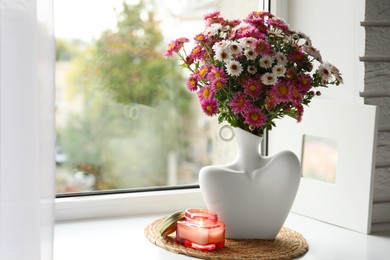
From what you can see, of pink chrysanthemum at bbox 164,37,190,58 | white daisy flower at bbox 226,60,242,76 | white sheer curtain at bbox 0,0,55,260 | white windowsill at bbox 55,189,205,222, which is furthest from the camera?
white windowsill at bbox 55,189,205,222

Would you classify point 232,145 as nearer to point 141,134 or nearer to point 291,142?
point 291,142

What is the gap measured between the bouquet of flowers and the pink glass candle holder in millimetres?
229

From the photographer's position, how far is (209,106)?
1.57 m

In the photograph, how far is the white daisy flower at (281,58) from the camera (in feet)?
5.03

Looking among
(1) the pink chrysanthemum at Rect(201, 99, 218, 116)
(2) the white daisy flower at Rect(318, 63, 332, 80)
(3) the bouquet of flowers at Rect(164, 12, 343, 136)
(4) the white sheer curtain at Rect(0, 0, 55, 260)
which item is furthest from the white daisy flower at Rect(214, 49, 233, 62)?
(4) the white sheer curtain at Rect(0, 0, 55, 260)

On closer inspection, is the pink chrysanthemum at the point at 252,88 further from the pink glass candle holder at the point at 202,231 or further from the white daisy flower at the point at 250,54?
the pink glass candle holder at the point at 202,231

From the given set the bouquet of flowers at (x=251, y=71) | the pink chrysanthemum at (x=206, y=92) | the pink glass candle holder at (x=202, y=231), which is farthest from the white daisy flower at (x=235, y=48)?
the pink glass candle holder at (x=202, y=231)

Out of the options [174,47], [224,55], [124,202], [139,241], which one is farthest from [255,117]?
[124,202]

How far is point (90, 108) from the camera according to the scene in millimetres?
2910

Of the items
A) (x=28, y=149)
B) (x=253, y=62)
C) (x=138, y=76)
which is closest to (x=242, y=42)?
(x=253, y=62)

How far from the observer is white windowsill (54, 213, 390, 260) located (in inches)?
61.1

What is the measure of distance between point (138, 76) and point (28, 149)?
1.73 meters

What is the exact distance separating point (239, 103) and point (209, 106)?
7cm

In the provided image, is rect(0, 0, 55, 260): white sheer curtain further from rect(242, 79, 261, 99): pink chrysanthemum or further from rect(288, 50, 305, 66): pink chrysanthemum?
rect(288, 50, 305, 66): pink chrysanthemum
